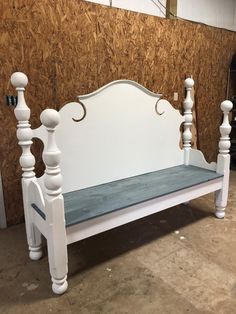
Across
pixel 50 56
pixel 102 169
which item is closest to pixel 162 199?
pixel 102 169

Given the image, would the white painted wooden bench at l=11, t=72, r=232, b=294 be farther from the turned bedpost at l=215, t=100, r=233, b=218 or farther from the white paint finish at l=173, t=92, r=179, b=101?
the white paint finish at l=173, t=92, r=179, b=101

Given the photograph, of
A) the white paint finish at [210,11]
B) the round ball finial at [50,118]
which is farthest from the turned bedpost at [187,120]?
the round ball finial at [50,118]

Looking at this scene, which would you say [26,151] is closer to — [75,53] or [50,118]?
[50,118]

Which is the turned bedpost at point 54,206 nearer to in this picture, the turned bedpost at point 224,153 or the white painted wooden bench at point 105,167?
the white painted wooden bench at point 105,167

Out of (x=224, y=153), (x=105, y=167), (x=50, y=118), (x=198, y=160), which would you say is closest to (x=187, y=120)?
(x=198, y=160)

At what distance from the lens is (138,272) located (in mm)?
1738

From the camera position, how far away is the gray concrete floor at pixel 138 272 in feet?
4.82

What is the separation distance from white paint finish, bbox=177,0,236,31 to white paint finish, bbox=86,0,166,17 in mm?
314

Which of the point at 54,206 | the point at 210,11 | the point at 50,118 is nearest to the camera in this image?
the point at 50,118

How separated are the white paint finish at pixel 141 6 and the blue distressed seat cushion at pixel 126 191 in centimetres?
183

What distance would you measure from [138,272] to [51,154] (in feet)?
3.27

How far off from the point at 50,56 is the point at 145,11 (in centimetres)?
140

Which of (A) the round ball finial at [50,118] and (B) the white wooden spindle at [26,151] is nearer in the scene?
(A) the round ball finial at [50,118]

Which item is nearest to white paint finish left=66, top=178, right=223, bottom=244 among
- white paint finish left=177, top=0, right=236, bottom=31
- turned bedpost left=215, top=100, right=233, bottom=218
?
turned bedpost left=215, top=100, right=233, bottom=218
